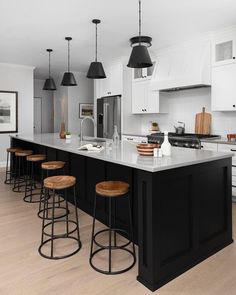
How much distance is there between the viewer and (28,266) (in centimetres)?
227

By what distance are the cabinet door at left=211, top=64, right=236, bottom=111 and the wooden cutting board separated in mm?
476

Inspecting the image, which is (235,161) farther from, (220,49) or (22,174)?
(22,174)

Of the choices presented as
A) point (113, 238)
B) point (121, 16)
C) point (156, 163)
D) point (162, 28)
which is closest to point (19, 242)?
point (113, 238)

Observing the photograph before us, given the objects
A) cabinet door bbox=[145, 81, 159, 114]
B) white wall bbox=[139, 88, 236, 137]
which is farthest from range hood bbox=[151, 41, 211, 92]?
white wall bbox=[139, 88, 236, 137]

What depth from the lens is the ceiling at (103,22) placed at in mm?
3336

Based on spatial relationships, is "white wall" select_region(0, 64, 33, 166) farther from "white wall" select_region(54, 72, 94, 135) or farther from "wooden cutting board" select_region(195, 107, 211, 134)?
"wooden cutting board" select_region(195, 107, 211, 134)

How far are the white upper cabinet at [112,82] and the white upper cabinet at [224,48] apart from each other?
2.36 meters

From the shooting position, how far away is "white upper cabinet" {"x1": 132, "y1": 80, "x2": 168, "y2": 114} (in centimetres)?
571

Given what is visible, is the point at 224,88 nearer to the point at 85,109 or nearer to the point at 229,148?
the point at 229,148

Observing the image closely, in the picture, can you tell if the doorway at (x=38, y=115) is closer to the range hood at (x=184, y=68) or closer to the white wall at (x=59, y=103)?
the white wall at (x=59, y=103)

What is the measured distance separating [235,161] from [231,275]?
7.31 ft

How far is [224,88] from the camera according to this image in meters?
4.40

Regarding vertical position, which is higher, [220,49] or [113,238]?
A: [220,49]

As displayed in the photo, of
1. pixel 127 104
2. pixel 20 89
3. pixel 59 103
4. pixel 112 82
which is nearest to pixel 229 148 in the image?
pixel 127 104
